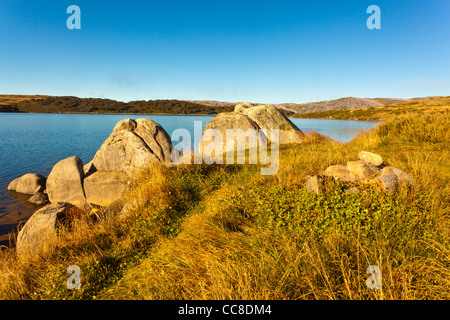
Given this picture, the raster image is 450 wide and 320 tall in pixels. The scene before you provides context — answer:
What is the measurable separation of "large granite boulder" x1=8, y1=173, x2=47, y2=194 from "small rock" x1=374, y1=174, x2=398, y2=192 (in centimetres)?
1648

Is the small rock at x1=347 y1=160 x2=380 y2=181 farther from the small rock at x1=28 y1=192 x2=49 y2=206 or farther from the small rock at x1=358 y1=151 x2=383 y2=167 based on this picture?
the small rock at x1=28 y1=192 x2=49 y2=206

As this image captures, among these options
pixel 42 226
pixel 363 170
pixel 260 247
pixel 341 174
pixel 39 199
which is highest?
pixel 363 170

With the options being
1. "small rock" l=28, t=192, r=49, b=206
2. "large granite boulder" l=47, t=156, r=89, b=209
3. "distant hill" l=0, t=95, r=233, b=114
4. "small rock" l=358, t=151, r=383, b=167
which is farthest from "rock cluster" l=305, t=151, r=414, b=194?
"distant hill" l=0, t=95, r=233, b=114

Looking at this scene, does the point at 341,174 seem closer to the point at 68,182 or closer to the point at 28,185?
the point at 68,182

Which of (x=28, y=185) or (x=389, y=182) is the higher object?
(x=389, y=182)

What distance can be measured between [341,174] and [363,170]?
1.90ft

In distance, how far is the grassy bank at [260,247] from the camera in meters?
2.64

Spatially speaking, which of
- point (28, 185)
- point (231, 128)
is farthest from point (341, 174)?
point (28, 185)

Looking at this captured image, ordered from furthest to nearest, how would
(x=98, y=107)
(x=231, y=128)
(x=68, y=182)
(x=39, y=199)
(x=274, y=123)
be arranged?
(x=98, y=107) → (x=274, y=123) → (x=231, y=128) → (x=39, y=199) → (x=68, y=182)

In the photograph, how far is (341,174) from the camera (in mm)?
6199

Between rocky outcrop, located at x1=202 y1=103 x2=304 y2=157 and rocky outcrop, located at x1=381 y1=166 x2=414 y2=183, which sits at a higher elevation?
rocky outcrop, located at x1=202 y1=103 x2=304 y2=157

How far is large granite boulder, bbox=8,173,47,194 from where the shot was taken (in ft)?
40.9

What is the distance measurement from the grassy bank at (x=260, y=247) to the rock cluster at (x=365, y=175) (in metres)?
0.26
